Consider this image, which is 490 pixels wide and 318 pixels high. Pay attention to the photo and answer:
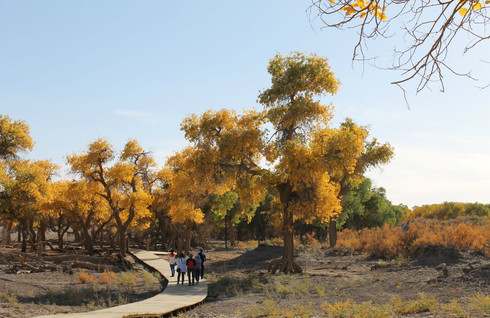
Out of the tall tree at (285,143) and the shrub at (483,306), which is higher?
the tall tree at (285,143)

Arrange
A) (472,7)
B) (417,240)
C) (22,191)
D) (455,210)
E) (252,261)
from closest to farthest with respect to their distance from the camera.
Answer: (472,7), (417,240), (252,261), (22,191), (455,210)

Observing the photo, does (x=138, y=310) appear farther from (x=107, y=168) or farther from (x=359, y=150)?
(x=107, y=168)

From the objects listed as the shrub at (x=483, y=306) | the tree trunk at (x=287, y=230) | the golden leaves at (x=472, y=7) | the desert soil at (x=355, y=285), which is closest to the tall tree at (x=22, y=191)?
the desert soil at (x=355, y=285)

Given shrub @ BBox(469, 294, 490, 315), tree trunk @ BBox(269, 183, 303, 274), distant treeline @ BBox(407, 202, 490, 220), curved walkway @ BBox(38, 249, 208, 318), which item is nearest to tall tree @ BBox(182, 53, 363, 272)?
tree trunk @ BBox(269, 183, 303, 274)

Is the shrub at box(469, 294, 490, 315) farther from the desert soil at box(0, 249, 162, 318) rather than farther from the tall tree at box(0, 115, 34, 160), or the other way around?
the tall tree at box(0, 115, 34, 160)

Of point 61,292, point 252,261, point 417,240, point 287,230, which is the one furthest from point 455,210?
point 61,292

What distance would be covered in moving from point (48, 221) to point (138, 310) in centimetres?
3088

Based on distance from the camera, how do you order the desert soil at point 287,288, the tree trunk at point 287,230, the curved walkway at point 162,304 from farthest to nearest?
the tree trunk at point 287,230
the desert soil at point 287,288
the curved walkway at point 162,304

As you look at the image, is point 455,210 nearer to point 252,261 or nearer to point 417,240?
point 417,240

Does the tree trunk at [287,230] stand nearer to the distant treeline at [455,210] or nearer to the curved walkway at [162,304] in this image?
the curved walkway at [162,304]

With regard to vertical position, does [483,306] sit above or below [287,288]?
above

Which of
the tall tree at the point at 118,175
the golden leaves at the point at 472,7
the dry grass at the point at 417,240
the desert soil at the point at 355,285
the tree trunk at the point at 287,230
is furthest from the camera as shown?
the tall tree at the point at 118,175

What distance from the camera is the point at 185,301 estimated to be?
1285 cm

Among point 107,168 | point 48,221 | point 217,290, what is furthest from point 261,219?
point 217,290
